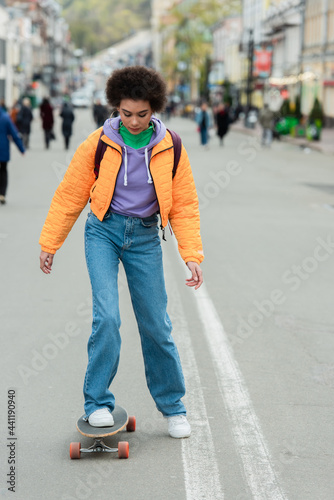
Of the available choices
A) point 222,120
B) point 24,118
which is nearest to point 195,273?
point 24,118

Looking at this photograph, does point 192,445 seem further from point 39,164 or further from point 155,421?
point 39,164

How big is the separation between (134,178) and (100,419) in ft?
3.82

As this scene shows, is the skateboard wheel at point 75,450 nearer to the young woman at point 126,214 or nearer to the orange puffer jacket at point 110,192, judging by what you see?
the young woman at point 126,214

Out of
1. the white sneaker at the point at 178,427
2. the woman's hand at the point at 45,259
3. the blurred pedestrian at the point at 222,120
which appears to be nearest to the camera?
the woman's hand at the point at 45,259

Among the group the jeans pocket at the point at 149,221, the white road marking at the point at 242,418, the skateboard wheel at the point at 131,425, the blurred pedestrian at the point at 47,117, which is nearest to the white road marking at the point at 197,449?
the white road marking at the point at 242,418

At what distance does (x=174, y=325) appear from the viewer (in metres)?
7.11

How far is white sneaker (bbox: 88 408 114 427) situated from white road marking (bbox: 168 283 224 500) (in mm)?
401

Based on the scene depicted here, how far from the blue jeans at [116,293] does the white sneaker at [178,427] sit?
292 mm

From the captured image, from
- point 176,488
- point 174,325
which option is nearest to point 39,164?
point 174,325

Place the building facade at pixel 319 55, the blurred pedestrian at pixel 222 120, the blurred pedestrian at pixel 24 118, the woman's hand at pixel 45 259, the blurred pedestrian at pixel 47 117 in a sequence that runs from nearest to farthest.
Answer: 1. the woman's hand at pixel 45 259
2. the blurred pedestrian at pixel 24 118
3. the blurred pedestrian at pixel 47 117
4. the blurred pedestrian at pixel 222 120
5. the building facade at pixel 319 55

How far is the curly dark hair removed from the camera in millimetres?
4207

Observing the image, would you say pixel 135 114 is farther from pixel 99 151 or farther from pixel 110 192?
pixel 110 192

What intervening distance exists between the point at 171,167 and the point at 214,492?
4.97 ft

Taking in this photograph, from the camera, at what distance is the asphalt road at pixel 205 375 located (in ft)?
13.4
